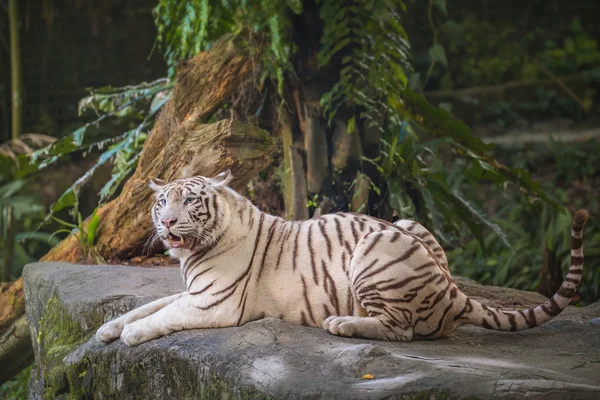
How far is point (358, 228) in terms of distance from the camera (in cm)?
352

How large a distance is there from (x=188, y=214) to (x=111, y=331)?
0.69 meters

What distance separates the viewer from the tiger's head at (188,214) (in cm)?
335

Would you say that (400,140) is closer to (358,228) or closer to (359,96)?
(359,96)

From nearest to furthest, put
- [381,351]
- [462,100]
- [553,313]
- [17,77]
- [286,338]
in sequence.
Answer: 1. [381,351]
2. [286,338]
3. [553,313]
4. [17,77]
5. [462,100]

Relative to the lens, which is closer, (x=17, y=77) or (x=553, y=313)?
(x=553, y=313)

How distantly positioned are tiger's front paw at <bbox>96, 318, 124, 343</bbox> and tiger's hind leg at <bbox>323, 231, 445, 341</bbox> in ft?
3.24

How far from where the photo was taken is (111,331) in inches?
139

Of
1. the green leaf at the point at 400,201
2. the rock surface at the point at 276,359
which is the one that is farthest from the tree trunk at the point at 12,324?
the green leaf at the point at 400,201

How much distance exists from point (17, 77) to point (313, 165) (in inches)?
167

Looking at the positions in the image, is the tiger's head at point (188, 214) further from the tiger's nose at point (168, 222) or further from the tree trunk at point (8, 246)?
the tree trunk at point (8, 246)

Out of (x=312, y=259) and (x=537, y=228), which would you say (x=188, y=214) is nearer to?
(x=312, y=259)

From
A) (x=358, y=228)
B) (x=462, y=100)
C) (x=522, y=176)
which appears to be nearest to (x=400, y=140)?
(x=522, y=176)

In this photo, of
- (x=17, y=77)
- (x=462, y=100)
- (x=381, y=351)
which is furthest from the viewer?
(x=462, y=100)

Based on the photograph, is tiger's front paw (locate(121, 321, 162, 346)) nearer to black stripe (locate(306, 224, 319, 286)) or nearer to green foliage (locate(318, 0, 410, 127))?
black stripe (locate(306, 224, 319, 286))
